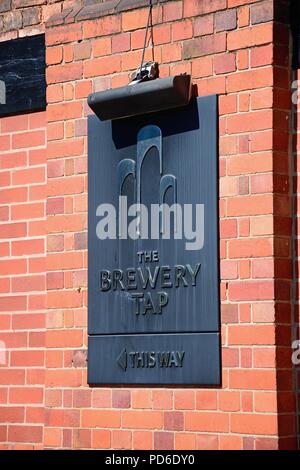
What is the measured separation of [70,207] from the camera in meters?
7.38

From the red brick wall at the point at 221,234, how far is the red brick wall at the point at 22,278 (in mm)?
229

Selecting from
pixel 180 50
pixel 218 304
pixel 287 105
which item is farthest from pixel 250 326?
pixel 180 50

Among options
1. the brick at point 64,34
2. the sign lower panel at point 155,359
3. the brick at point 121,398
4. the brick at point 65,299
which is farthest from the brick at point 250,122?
the brick at point 121,398

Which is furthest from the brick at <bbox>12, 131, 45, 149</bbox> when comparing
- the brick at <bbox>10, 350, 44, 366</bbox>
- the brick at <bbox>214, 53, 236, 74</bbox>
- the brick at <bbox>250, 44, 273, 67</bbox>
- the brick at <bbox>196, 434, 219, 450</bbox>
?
the brick at <bbox>196, 434, 219, 450</bbox>

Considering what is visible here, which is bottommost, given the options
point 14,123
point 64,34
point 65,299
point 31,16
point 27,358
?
point 27,358

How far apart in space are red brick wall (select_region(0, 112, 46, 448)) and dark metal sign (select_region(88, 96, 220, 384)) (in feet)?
1.86

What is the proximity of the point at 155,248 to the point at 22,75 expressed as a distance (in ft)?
5.40

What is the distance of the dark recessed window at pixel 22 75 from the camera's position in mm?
7758

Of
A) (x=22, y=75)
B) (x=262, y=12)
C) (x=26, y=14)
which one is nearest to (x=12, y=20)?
(x=26, y=14)

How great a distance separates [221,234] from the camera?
265 inches

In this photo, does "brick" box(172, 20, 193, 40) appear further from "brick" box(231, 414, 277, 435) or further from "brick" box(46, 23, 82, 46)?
"brick" box(231, 414, 277, 435)

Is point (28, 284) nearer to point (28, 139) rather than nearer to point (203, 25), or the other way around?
point (28, 139)

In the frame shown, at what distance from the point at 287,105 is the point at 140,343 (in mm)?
1575

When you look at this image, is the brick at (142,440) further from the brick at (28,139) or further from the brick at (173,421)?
the brick at (28,139)
